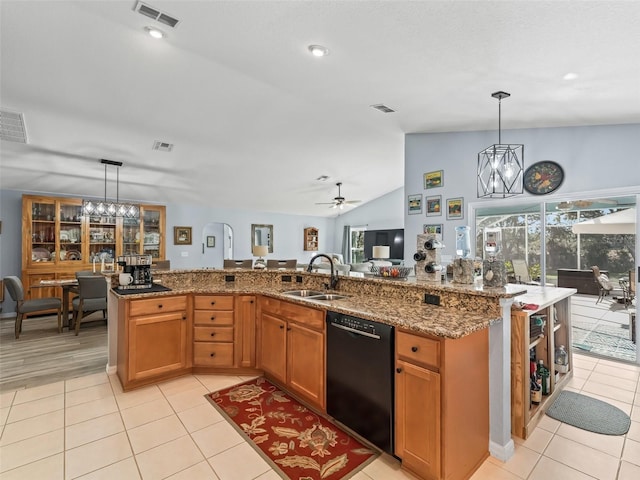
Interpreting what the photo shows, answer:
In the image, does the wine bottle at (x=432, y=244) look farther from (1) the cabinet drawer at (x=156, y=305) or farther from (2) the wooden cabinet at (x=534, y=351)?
(1) the cabinet drawer at (x=156, y=305)

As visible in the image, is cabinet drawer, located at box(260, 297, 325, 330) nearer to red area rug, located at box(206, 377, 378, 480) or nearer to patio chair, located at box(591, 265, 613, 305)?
red area rug, located at box(206, 377, 378, 480)

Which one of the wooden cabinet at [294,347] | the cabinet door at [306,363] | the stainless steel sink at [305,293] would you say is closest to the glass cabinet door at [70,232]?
the wooden cabinet at [294,347]

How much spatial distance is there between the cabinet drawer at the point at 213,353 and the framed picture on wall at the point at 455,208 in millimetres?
3494

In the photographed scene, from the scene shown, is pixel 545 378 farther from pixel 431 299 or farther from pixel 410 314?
pixel 410 314

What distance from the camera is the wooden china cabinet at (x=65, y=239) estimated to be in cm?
548

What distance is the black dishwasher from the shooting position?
185 cm

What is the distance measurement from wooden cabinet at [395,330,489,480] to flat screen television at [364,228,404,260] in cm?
690

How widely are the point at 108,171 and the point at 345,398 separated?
530 centimetres

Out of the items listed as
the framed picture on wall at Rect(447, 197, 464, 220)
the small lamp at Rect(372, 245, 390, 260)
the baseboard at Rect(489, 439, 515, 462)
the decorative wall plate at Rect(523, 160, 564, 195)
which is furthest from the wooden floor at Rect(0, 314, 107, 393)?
the decorative wall plate at Rect(523, 160, 564, 195)

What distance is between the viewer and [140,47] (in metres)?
2.58

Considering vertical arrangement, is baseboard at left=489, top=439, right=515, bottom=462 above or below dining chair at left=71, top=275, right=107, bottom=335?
below

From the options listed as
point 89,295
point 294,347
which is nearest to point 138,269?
point 294,347

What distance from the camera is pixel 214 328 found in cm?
305

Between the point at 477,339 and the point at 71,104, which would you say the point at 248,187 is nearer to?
the point at 71,104
